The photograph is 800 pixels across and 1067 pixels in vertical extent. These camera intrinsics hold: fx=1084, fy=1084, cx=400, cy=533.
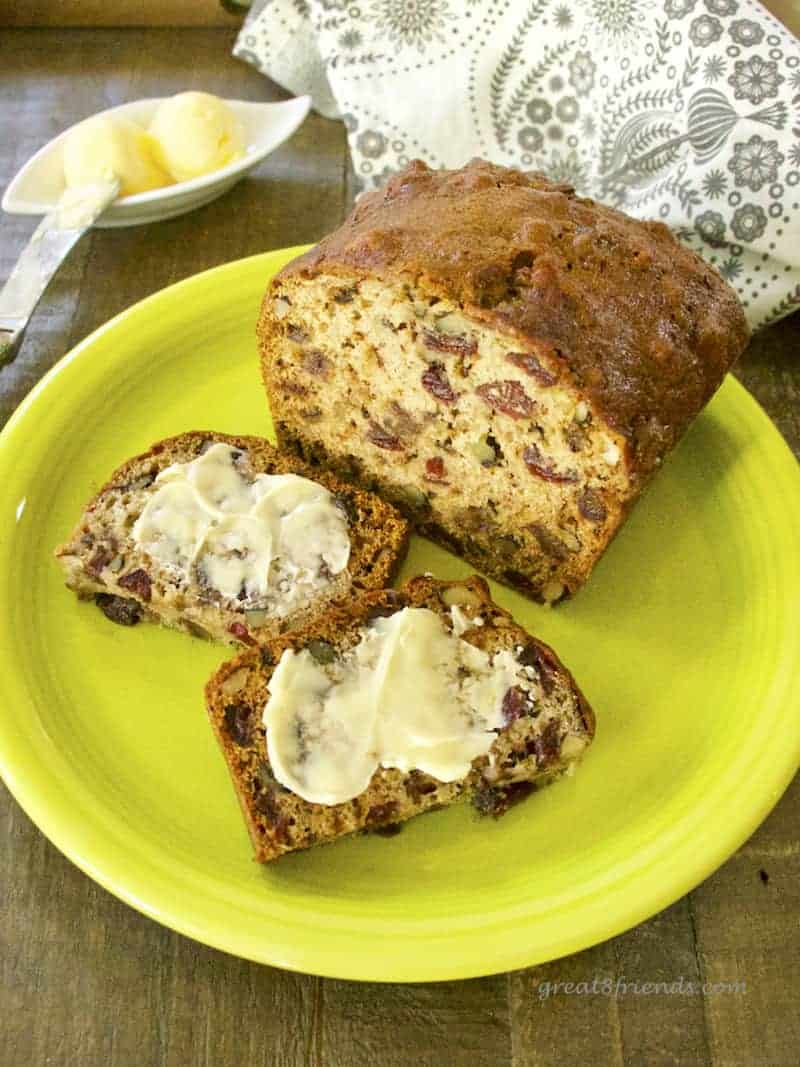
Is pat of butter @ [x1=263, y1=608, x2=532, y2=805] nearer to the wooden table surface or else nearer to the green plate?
the green plate

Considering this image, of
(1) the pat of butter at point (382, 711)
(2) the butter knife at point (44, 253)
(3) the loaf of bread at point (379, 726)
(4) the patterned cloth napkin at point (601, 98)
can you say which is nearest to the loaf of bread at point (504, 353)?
(3) the loaf of bread at point (379, 726)

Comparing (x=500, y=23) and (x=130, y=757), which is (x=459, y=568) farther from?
(x=500, y=23)

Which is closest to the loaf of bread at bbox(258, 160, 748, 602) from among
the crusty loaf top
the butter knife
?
the crusty loaf top

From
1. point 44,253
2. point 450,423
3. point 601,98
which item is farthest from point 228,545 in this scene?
point 601,98

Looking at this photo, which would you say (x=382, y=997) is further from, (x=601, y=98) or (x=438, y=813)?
(x=601, y=98)

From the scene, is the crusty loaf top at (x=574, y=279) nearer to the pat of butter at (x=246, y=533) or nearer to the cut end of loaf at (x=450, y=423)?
the cut end of loaf at (x=450, y=423)

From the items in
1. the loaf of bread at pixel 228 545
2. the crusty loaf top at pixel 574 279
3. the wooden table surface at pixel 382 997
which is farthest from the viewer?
the loaf of bread at pixel 228 545
